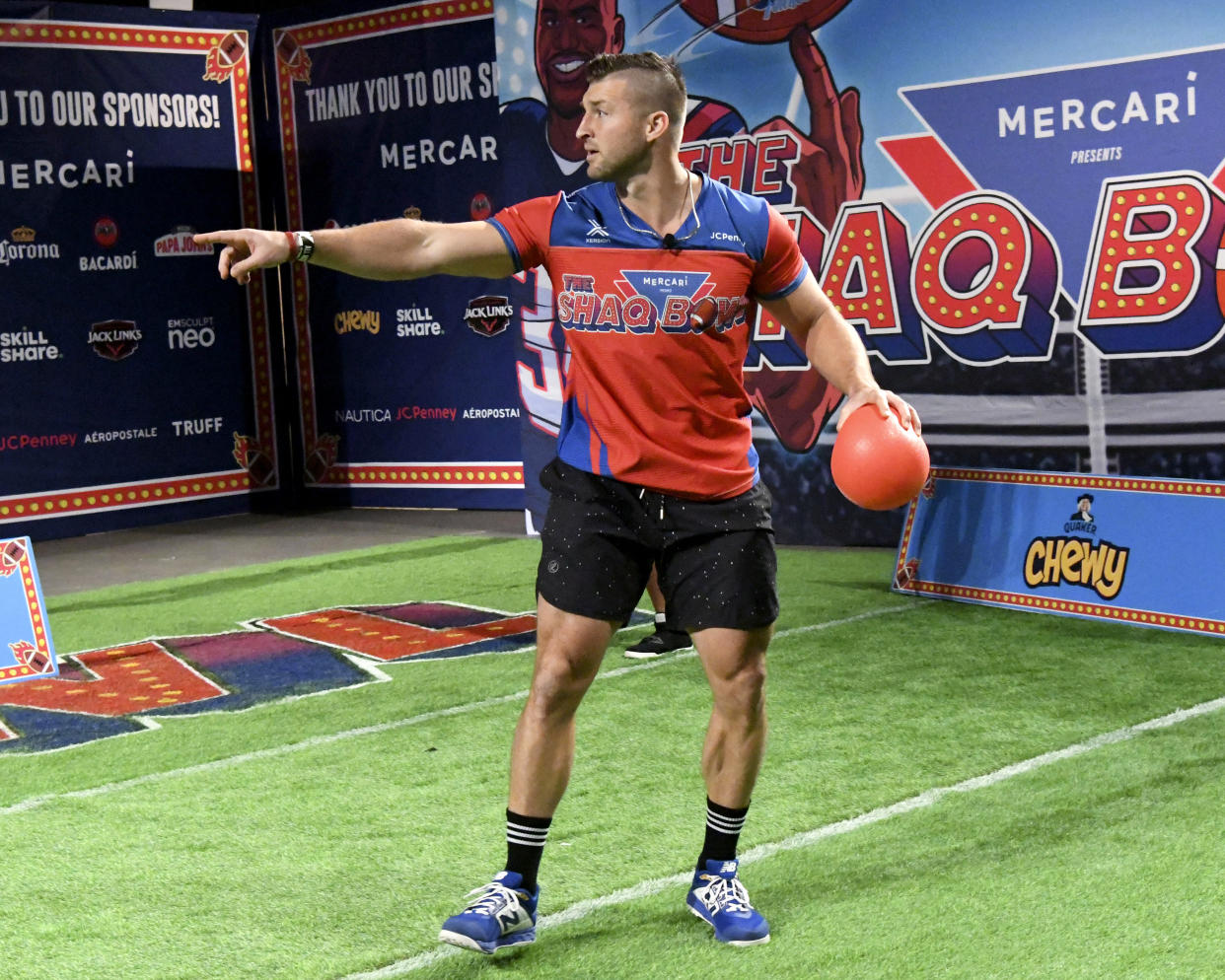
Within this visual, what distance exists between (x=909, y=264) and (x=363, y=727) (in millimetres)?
4872

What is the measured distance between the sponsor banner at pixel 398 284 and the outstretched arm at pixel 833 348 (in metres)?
8.76

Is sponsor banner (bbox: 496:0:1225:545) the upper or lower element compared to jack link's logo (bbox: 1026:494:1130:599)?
upper

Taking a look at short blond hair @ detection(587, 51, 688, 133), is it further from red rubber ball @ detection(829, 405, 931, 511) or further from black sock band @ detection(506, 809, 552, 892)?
black sock band @ detection(506, 809, 552, 892)

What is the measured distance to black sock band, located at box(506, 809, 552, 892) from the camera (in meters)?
3.64

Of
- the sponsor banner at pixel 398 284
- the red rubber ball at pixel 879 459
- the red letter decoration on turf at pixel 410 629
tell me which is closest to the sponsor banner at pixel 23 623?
the red letter decoration on turf at pixel 410 629

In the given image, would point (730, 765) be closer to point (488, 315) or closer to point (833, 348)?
point (833, 348)

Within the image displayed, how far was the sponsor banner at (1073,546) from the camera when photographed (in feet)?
23.1

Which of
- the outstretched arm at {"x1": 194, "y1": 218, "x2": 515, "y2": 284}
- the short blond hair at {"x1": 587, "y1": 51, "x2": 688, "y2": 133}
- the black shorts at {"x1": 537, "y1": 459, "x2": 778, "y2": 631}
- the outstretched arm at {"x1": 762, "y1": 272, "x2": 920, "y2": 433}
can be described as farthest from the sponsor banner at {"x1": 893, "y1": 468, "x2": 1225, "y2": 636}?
the outstretched arm at {"x1": 194, "y1": 218, "x2": 515, "y2": 284}

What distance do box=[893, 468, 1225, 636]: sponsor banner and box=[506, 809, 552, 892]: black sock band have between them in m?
4.23

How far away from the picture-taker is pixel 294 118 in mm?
13086

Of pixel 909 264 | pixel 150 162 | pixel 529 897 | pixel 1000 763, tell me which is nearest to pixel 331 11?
pixel 150 162

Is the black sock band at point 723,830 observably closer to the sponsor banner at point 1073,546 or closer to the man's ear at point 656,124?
the man's ear at point 656,124

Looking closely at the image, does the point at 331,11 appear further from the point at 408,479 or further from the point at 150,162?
the point at 408,479

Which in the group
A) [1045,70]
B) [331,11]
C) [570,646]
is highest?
[331,11]
